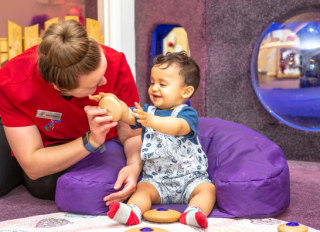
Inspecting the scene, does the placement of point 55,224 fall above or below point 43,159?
below

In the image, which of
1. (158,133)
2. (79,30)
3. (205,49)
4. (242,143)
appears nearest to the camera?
(79,30)

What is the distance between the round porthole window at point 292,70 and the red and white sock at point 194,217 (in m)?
1.15

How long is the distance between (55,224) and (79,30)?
25.1 inches

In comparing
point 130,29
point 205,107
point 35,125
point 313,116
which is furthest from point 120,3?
point 35,125

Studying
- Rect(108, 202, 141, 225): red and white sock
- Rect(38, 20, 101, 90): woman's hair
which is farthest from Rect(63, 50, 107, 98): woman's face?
Rect(108, 202, 141, 225): red and white sock

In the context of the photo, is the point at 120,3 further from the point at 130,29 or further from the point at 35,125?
the point at 35,125

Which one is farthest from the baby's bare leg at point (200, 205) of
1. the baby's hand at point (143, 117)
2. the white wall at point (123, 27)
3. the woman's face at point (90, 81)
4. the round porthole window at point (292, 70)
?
the white wall at point (123, 27)

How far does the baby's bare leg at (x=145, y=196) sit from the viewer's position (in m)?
1.38

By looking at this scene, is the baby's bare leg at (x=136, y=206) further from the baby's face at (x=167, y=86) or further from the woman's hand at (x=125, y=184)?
the baby's face at (x=167, y=86)

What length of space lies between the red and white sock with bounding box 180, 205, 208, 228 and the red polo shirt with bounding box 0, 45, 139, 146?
55 cm

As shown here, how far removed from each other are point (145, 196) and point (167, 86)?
1.28 feet

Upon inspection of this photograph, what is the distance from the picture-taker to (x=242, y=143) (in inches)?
64.0

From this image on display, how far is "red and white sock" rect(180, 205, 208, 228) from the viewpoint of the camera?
127 centimetres

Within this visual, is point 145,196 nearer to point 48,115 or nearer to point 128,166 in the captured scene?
point 128,166
